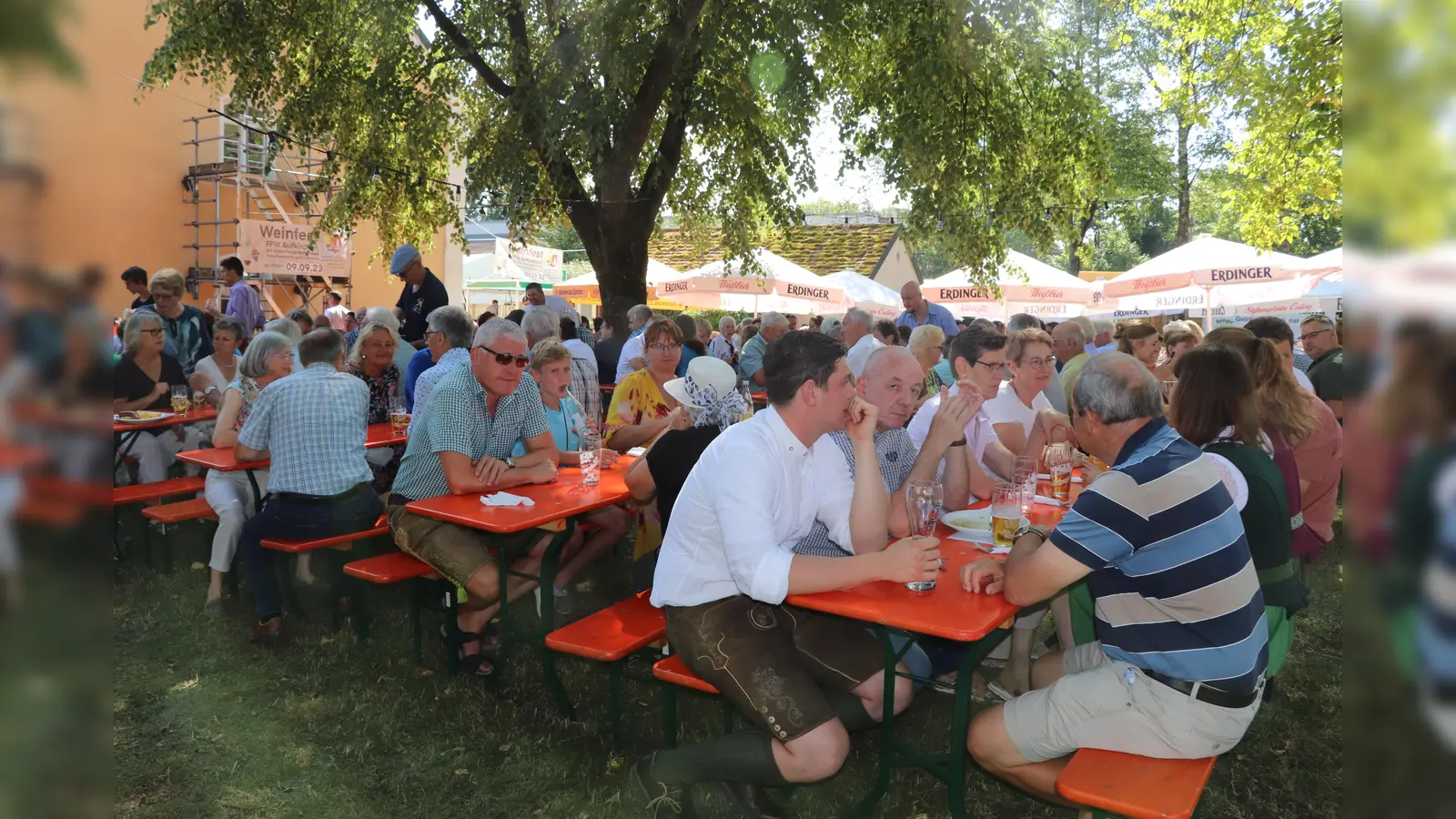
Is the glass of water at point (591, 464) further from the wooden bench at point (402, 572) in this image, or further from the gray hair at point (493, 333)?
the wooden bench at point (402, 572)

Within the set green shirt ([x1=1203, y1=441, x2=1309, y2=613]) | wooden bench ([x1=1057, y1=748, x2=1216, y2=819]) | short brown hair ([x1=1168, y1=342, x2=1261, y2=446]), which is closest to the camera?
wooden bench ([x1=1057, y1=748, x2=1216, y2=819])

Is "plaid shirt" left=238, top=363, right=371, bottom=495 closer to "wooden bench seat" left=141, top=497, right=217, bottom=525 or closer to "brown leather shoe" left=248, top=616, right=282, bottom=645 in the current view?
"brown leather shoe" left=248, top=616, right=282, bottom=645

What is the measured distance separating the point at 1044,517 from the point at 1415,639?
3.96 m

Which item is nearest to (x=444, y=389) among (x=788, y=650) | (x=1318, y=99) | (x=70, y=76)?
(x=788, y=650)

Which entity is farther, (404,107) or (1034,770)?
(404,107)

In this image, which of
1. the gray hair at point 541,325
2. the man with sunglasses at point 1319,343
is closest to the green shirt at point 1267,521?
the man with sunglasses at point 1319,343

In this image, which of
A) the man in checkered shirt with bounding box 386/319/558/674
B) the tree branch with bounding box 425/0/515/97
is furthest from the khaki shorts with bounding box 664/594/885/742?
the tree branch with bounding box 425/0/515/97

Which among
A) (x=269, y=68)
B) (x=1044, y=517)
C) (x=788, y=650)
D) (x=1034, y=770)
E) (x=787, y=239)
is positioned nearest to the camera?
(x=1034, y=770)

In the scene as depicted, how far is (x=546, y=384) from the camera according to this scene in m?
5.48

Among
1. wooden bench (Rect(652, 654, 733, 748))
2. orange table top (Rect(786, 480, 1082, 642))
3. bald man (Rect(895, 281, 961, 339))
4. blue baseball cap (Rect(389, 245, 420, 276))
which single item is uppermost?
blue baseball cap (Rect(389, 245, 420, 276))

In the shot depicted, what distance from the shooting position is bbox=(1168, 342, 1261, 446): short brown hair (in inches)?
133

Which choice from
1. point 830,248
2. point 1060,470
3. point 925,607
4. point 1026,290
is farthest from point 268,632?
point 830,248

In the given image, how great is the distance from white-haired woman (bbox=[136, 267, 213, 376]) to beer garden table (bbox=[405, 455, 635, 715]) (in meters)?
3.97

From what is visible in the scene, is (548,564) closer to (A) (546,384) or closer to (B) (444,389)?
(B) (444,389)
